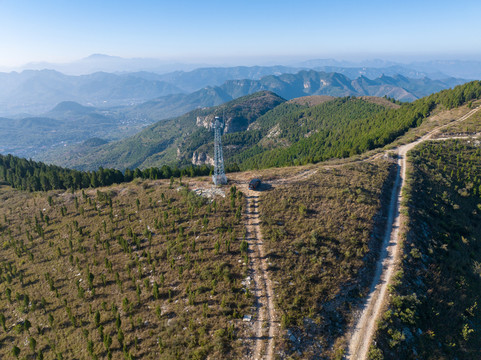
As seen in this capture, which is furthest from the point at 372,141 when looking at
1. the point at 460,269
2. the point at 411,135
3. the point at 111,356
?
the point at 111,356

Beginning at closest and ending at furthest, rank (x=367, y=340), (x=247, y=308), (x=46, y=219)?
(x=367, y=340) < (x=247, y=308) < (x=46, y=219)

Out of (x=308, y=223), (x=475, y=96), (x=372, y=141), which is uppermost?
(x=475, y=96)

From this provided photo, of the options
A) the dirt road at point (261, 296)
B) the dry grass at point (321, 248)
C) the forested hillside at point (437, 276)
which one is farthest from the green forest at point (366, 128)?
the dirt road at point (261, 296)

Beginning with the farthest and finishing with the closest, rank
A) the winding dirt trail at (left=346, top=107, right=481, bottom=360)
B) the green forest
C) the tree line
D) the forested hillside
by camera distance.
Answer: the green forest
the tree line
the forested hillside
the winding dirt trail at (left=346, top=107, right=481, bottom=360)

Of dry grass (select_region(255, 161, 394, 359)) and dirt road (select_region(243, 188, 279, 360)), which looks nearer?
dirt road (select_region(243, 188, 279, 360))

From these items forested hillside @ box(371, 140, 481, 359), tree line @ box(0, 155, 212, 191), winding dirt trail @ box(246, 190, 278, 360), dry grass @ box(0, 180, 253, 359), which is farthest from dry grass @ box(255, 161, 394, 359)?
tree line @ box(0, 155, 212, 191)

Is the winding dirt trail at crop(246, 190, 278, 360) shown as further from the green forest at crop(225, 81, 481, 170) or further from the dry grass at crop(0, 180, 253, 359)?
the green forest at crop(225, 81, 481, 170)

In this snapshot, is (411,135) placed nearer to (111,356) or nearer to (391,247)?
(391,247)

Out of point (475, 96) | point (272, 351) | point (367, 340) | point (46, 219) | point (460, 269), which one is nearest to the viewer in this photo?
point (272, 351)

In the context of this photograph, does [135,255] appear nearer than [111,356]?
No
